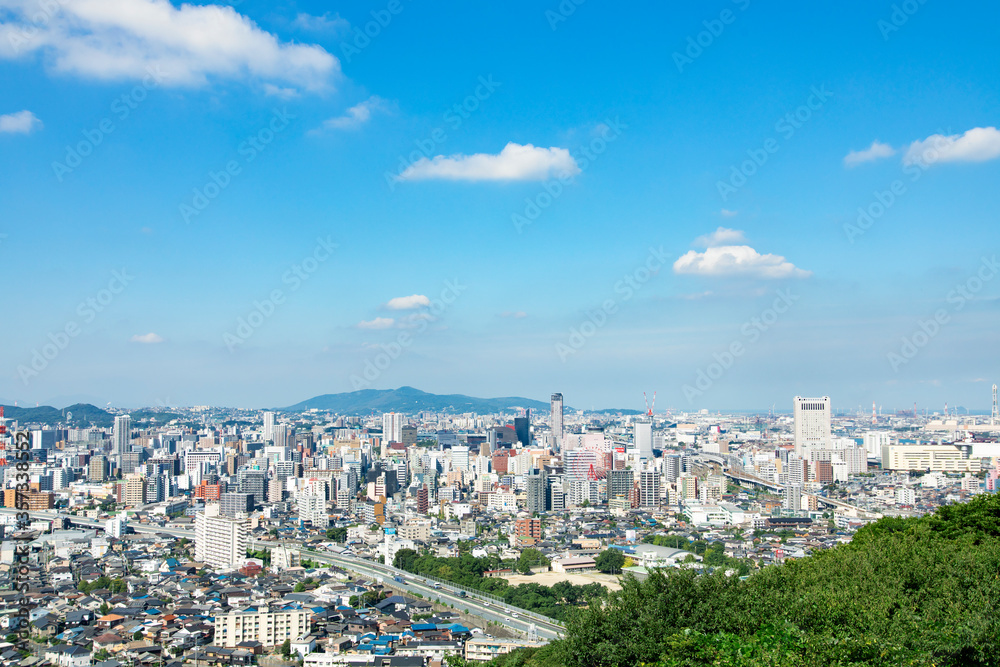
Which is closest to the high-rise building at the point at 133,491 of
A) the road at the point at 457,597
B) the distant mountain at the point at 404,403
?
the road at the point at 457,597

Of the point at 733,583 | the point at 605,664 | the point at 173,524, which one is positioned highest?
the point at 733,583

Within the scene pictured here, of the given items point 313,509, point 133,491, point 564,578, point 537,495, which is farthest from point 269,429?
point 564,578

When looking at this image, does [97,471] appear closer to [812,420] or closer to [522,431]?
[522,431]

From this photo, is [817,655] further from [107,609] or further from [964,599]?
[107,609]

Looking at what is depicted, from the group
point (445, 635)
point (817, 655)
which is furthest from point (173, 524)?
point (817, 655)

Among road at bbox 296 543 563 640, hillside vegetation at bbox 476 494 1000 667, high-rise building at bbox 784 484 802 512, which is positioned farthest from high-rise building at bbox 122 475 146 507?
hillside vegetation at bbox 476 494 1000 667

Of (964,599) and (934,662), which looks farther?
(964,599)

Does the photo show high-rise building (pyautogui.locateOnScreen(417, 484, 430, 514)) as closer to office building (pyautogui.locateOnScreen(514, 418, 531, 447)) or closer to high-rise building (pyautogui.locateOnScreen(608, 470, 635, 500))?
high-rise building (pyautogui.locateOnScreen(608, 470, 635, 500))

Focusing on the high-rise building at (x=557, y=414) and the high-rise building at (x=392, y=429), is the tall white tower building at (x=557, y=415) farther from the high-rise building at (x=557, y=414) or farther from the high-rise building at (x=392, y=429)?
the high-rise building at (x=392, y=429)
